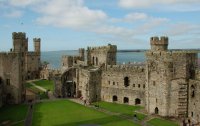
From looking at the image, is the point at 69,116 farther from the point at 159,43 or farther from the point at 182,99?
the point at 159,43

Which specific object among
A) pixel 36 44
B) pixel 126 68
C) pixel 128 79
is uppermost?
pixel 36 44

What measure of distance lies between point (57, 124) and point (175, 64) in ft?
64.0

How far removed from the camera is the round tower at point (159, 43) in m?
55.5

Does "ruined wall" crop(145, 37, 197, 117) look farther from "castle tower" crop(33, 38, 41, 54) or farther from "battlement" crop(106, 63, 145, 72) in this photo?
"castle tower" crop(33, 38, 41, 54)

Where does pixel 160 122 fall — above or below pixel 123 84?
below

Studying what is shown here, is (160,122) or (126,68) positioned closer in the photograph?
(160,122)

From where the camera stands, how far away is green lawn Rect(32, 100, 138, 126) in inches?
1811

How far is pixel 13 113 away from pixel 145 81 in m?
22.8

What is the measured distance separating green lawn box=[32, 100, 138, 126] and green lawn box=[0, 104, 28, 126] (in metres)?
1.98

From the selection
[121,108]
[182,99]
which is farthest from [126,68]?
[182,99]

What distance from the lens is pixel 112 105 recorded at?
59.2 meters

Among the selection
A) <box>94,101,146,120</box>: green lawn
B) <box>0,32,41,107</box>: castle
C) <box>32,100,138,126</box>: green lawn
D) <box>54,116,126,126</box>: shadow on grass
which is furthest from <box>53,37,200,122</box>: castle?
<box>0,32,41,107</box>: castle

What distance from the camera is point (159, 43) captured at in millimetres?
55656

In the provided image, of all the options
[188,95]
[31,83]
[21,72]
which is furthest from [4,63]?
[188,95]
